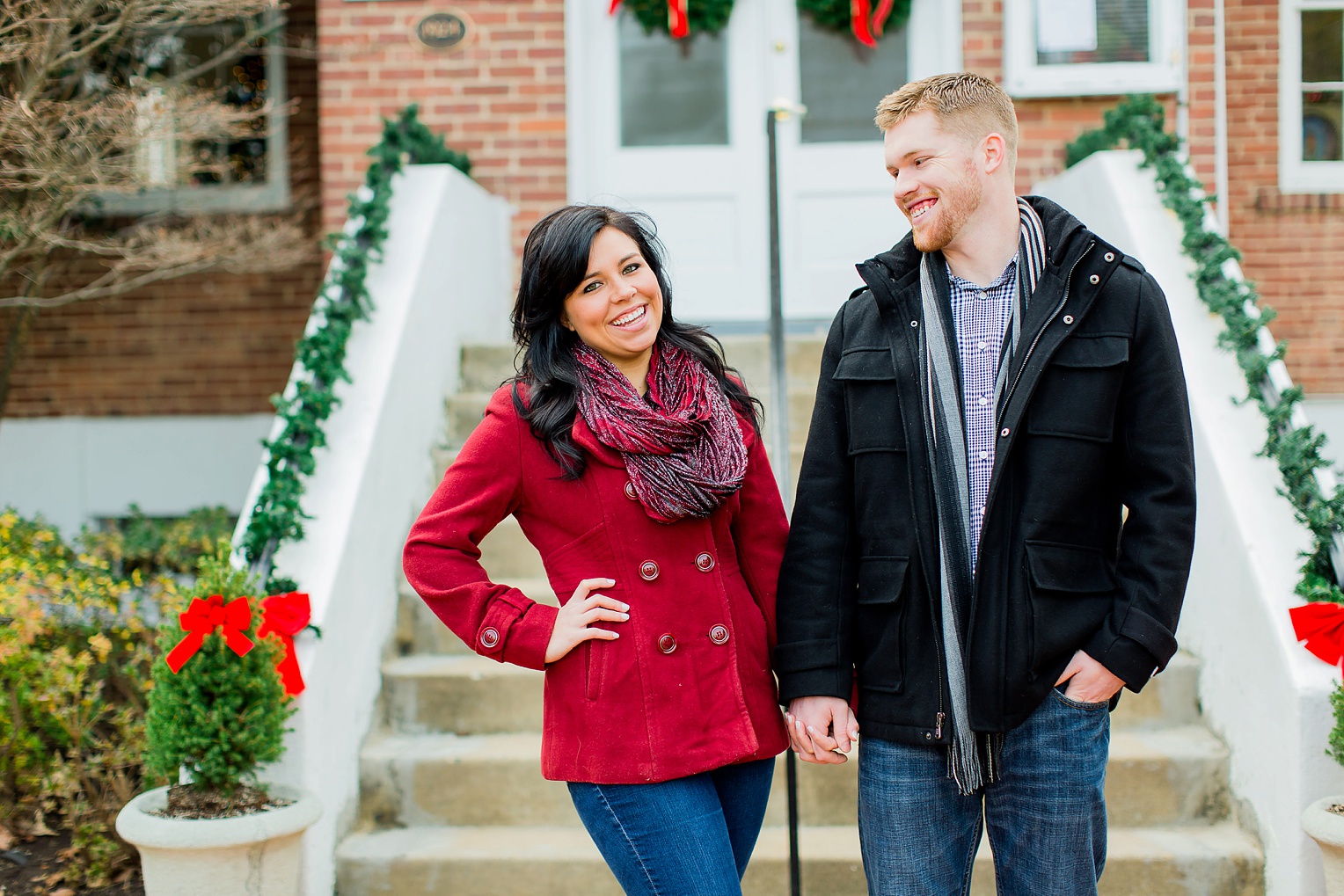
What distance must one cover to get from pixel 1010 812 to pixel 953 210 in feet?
3.31

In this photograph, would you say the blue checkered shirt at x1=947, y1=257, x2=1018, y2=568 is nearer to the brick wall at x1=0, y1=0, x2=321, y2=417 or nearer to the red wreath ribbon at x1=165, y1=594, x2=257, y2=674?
the red wreath ribbon at x1=165, y1=594, x2=257, y2=674

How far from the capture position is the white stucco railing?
3078 mm

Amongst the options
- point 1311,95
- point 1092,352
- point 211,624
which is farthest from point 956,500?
point 1311,95

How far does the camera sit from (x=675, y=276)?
585 cm

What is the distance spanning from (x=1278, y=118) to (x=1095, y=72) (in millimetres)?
1330

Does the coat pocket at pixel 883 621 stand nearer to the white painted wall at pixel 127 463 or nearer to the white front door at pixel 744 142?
the white front door at pixel 744 142

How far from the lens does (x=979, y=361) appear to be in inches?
76.9

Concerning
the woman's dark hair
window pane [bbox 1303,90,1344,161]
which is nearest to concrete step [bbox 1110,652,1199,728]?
the woman's dark hair

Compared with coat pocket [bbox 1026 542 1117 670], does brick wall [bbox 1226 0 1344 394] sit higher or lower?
higher

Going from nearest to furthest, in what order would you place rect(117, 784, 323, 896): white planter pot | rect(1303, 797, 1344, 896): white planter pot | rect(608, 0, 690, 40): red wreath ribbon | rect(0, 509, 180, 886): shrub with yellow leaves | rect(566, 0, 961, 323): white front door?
rect(1303, 797, 1344, 896): white planter pot
rect(117, 784, 323, 896): white planter pot
rect(0, 509, 180, 886): shrub with yellow leaves
rect(608, 0, 690, 40): red wreath ribbon
rect(566, 0, 961, 323): white front door

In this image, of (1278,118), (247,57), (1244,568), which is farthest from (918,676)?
(247,57)

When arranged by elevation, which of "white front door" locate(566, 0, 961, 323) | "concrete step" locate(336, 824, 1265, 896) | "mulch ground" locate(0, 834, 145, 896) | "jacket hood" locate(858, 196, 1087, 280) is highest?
"white front door" locate(566, 0, 961, 323)

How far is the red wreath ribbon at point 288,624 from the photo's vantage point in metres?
2.88

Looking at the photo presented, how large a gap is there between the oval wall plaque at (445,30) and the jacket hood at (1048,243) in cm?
395
